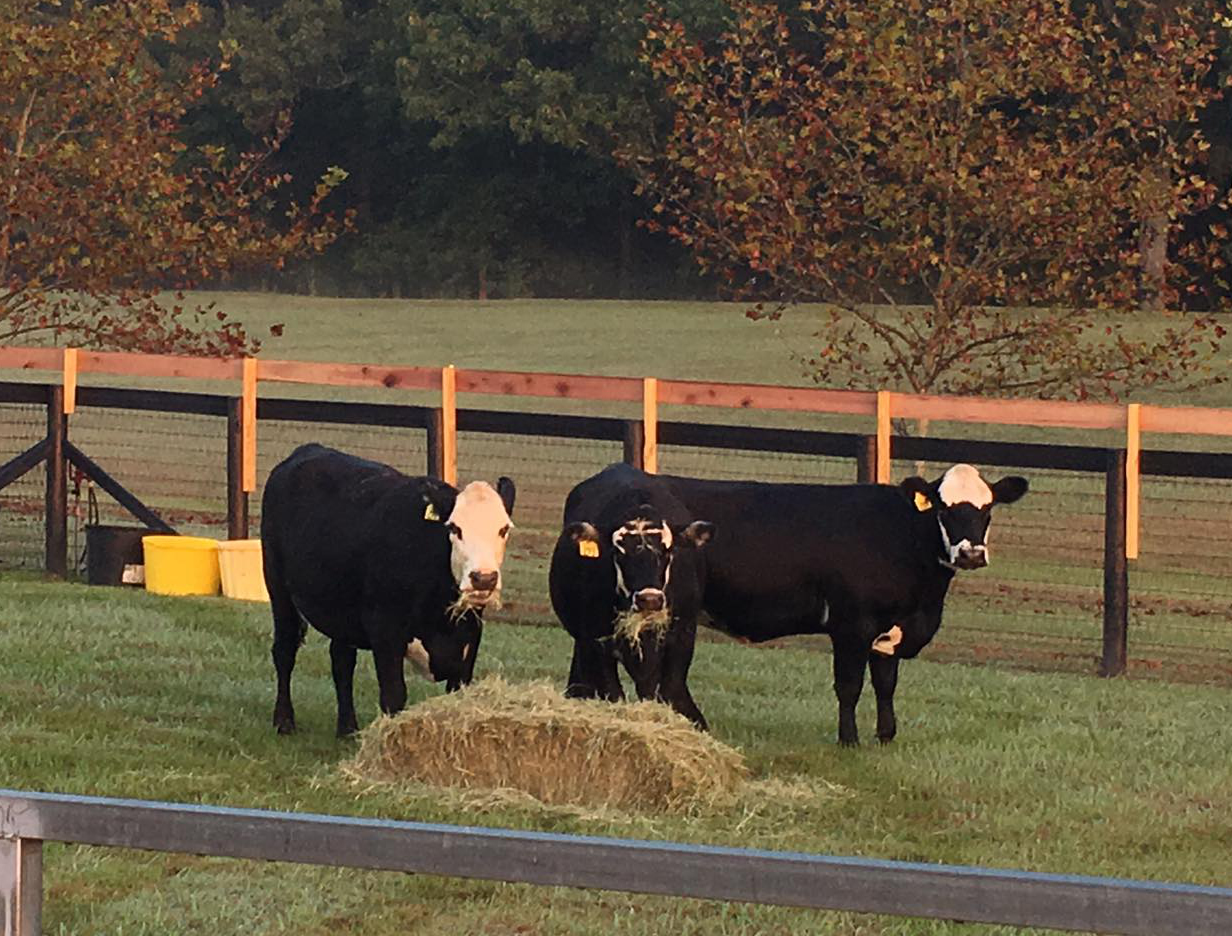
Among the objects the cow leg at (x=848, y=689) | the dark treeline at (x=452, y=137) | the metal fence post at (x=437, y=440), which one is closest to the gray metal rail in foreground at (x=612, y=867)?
the cow leg at (x=848, y=689)

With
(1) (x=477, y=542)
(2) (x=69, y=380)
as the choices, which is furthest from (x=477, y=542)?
(2) (x=69, y=380)

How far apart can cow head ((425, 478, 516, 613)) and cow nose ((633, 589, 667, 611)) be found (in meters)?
0.60

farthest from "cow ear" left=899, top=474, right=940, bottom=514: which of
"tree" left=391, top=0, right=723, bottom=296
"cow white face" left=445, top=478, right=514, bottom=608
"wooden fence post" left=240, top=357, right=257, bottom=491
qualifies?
"tree" left=391, top=0, right=723, bottom=296

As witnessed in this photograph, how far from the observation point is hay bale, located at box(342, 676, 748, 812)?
8852 millimetres

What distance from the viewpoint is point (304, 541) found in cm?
1100

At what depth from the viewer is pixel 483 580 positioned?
386 inches

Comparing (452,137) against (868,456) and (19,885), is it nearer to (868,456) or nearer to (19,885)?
(868,456)

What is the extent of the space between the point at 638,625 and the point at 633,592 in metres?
0.14

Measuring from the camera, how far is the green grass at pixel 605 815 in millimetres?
7363

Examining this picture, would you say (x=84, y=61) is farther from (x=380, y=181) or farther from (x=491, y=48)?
(x=380, y=181)

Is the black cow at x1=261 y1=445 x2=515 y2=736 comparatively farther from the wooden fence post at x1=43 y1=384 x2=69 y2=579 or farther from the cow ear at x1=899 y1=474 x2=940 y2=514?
the wooden fence post at x1=43 y1=384 x2=69 y2=579

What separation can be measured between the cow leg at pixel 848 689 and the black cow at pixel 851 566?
18mm

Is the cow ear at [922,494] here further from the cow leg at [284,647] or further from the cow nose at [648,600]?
the cow leg at [284,647]

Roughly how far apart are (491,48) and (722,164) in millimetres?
39156
